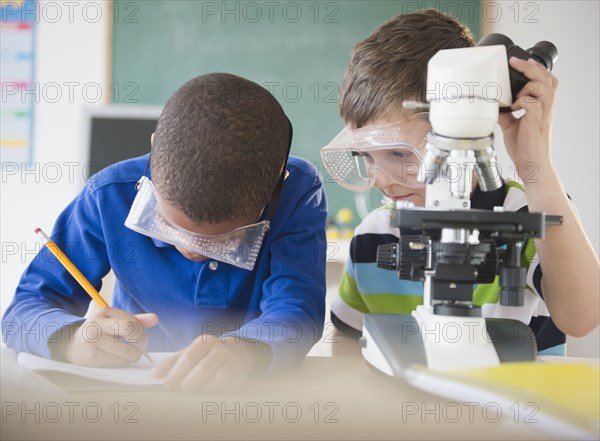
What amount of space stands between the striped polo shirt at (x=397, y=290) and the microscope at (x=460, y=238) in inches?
16.4

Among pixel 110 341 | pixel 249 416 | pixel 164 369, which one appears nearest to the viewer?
pixel 249 416

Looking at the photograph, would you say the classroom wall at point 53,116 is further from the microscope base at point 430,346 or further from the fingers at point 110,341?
the microscope base at point 430,346

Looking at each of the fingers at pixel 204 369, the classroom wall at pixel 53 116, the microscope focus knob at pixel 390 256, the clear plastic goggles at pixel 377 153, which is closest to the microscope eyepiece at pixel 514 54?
the clear plastic goggles at pixel 377 153

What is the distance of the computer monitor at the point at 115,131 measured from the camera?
2.38 m

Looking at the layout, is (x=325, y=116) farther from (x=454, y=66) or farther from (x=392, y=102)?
(x=454, y=66)

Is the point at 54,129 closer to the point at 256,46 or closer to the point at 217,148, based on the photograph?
the point at 256,46

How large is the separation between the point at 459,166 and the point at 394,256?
129mm

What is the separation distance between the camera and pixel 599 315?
3.58 feet

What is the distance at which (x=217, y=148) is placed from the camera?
0.92 meters

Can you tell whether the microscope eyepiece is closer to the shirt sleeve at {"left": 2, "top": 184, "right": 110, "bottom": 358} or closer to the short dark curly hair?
the short dark curly hair

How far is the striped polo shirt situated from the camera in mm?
1221

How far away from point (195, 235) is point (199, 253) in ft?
0.11

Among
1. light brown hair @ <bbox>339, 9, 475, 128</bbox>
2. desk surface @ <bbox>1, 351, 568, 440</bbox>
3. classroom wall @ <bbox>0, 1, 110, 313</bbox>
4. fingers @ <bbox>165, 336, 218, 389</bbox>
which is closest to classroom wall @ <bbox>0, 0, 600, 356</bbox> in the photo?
classroom wall @ <bbox>0, 1, 110, 313</bbox>

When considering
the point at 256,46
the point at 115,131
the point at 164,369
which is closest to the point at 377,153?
the point at 164,369
